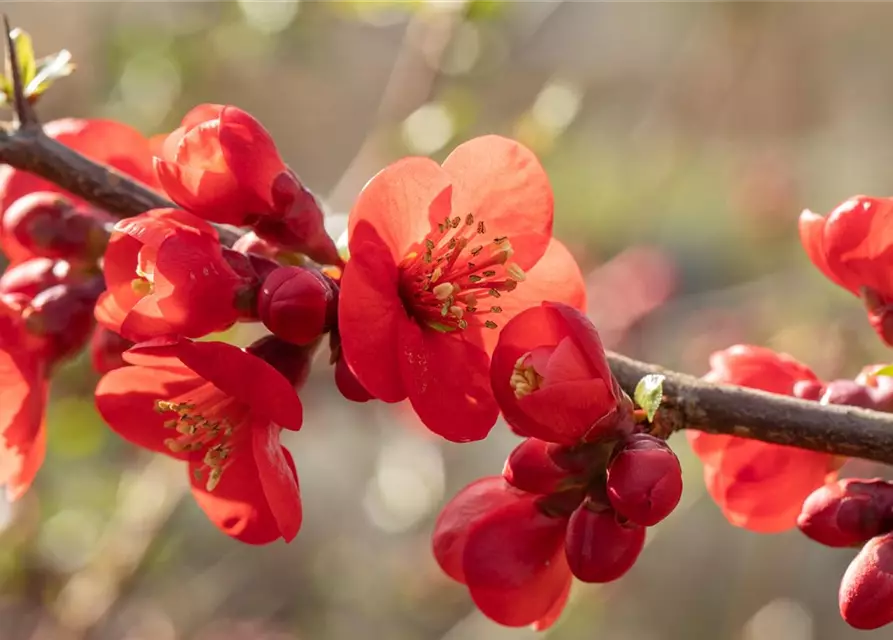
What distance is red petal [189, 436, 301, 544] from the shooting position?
0.73 metres

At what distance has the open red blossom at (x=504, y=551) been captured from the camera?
31.5 inches

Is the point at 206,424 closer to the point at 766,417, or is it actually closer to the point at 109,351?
the point at 109,351

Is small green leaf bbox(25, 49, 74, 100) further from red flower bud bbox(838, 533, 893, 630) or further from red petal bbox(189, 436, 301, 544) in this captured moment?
red flower bud bbox(838, 533, 893, 630)

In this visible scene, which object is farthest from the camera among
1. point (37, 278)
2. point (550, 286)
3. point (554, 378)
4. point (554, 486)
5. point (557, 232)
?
point (557, 232)

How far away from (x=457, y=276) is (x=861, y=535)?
441mm

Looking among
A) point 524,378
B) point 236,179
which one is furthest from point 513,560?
point 236,179

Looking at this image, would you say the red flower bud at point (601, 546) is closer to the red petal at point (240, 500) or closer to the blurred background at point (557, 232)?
the red petal at point (240, 500)

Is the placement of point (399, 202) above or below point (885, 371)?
above

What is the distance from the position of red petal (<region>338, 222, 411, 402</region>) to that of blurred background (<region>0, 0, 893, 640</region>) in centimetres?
134

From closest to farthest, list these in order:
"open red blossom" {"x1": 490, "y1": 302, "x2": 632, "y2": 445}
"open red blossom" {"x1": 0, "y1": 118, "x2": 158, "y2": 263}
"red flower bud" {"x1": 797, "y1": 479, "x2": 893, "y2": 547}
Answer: "open red blossom" {"x1": 490, "y1": 302, "x2": 632, "y2": 445} < "red flower bud" {"x1": 797, "y1": 479, "x2": 893, "y2": 547} < "open red blossom" {"x1": 0, "y1": 118, "x2": 158, "y2": 263}

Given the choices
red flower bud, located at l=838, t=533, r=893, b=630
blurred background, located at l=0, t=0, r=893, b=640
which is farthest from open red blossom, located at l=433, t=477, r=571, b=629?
blurred background, located at l=0, t=0, r=893, b=640

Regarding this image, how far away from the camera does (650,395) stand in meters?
0.67

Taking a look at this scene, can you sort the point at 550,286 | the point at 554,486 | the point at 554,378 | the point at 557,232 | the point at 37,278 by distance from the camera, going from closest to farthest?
the point at 554,378
the point at 554,486
the point at 550,286
the point at 37,278
the point at 557,232

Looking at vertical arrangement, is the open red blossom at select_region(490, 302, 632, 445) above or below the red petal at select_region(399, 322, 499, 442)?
above
